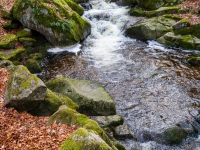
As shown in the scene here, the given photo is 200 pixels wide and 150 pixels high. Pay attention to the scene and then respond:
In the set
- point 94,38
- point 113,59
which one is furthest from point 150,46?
point 94,38

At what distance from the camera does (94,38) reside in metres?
16.4

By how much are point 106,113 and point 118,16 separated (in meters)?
12.3

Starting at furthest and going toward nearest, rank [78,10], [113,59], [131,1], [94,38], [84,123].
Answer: [131,1] < [78,10] < [94,38] < [113,59] < [84,123]

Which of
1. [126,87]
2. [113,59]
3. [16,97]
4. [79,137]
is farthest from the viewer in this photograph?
[113,59]

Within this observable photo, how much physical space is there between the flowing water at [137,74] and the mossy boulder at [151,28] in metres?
0.45

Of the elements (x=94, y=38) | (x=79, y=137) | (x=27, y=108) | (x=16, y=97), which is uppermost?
(x=79, y=137)

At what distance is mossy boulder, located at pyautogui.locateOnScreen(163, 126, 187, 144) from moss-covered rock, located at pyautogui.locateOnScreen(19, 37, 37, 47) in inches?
387

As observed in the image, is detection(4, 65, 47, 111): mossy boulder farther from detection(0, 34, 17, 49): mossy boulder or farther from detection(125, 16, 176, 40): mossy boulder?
detection(125, 16, 176, 40): mossy boulder

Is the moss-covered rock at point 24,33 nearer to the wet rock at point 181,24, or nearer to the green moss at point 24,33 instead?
the green moss at point 24,33

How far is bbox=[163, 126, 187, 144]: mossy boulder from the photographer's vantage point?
7.33 metres

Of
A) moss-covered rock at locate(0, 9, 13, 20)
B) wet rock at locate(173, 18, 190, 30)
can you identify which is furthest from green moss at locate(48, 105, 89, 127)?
wet rock at locate(173, 18, 190, 30)

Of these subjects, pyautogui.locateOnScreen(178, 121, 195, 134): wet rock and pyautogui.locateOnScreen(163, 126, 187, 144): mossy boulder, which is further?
pyautogui.locateOnScreen(178, 121, 195, 134): wet rock

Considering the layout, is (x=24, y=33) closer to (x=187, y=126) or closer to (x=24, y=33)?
(x=24, y=33)

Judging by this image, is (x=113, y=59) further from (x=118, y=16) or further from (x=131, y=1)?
(x=131, y=1)
